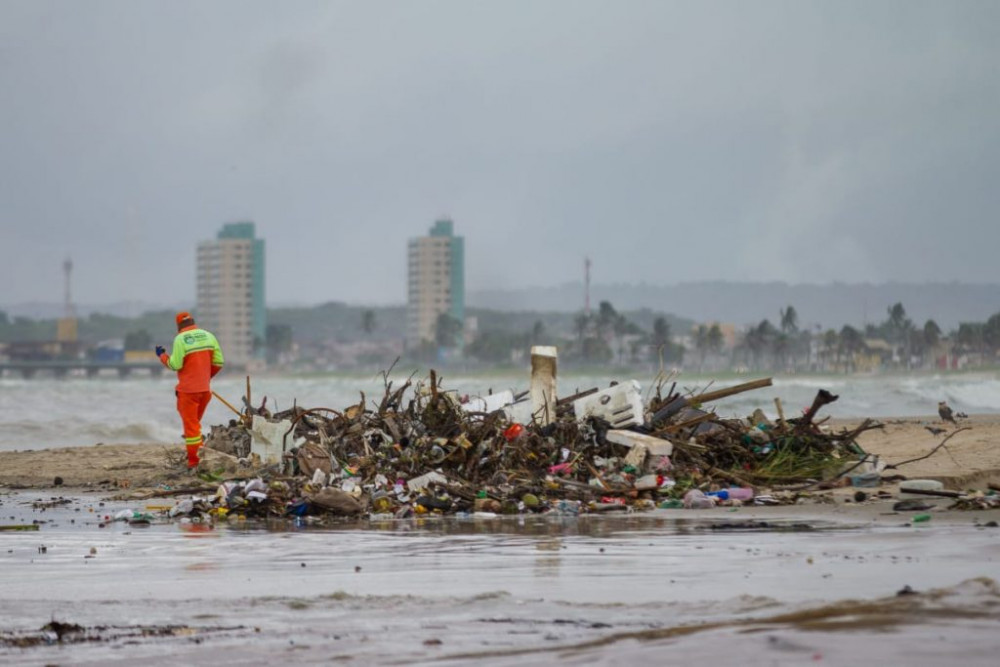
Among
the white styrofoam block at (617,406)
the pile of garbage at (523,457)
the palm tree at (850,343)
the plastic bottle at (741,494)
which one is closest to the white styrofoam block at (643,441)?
the pile of garbage at (523,457)

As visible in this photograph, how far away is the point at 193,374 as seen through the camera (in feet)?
47.0

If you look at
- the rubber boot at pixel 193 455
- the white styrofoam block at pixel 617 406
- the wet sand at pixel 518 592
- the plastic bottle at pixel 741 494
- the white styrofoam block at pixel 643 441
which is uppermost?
the white styrofoam block at pixel 617 406

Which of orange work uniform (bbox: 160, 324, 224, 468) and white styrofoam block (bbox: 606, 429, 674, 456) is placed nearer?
white styrofoam block (bbox: 606, 429, 674, 456)

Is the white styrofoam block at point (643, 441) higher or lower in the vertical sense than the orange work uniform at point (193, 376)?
lower

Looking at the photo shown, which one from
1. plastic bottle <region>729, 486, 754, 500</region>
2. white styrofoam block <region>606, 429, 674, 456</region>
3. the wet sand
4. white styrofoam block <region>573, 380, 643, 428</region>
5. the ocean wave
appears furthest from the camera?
the ocean wave

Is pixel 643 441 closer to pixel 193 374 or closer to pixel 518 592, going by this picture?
pixel 193 374

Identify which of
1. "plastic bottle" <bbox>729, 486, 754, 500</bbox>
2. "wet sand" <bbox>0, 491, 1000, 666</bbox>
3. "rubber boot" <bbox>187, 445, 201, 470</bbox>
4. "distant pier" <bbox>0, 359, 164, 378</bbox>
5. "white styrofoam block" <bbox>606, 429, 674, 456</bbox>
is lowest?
"wet sand" <bbox>0, 491, 1000, 666</bbox>

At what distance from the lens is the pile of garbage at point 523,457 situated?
11.4 metres

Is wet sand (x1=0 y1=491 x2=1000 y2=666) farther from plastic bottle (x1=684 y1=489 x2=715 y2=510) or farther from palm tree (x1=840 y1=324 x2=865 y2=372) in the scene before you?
palm tree (x1=840 y1=324 x2=865 y2=372)

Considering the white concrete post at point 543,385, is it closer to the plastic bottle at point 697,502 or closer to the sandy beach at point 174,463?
the plastic bottle at point 697,502

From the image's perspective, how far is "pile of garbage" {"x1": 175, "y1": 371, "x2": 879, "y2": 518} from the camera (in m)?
11.4

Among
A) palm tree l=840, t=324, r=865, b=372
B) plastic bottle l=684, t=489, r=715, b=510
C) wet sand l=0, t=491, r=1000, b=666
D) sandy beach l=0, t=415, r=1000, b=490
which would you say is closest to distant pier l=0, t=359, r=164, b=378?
palm tree l=840, t=324, r=865, b=372

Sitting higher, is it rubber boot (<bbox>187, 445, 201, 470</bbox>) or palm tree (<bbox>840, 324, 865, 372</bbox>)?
palm tree (<bbox>840, 324, 865, 372</bbox>)

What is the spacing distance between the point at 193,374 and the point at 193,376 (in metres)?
0.03
